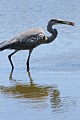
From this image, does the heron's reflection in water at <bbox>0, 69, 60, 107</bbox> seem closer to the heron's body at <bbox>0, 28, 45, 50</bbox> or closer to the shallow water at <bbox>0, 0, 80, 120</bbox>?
the shallow water at <bbox>0, 0, 80, 120</bbox>

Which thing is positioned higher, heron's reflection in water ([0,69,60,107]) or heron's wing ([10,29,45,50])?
heron's wing ([10,29,45,50])

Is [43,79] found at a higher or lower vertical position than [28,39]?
lower

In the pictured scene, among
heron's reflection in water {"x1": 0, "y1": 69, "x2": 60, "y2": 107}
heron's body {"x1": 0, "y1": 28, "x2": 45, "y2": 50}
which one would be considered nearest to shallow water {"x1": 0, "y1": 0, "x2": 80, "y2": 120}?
heron's reflection in water {"x1": 0, "y1": 69, "x2": 60, "y2": 107}

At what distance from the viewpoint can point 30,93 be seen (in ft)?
30.9

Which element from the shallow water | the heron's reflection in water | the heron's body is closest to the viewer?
the shallow water

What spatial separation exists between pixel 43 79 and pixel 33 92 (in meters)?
1.02

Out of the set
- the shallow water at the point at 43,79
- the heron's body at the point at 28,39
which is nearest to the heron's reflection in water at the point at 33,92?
the shallow water at the point at 43,79

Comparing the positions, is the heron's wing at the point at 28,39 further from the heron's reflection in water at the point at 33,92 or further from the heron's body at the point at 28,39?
the heron's reflection in water at the point at 33,92

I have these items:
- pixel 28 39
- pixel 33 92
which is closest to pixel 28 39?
pixel 28 39

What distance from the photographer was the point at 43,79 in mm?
10531

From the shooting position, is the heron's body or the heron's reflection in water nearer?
the heron's reflection in water

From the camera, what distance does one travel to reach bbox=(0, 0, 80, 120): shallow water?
25.6ft

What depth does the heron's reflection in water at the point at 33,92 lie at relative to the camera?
8727 millimetres

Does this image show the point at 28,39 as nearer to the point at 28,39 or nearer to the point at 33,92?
the point at 28,39
